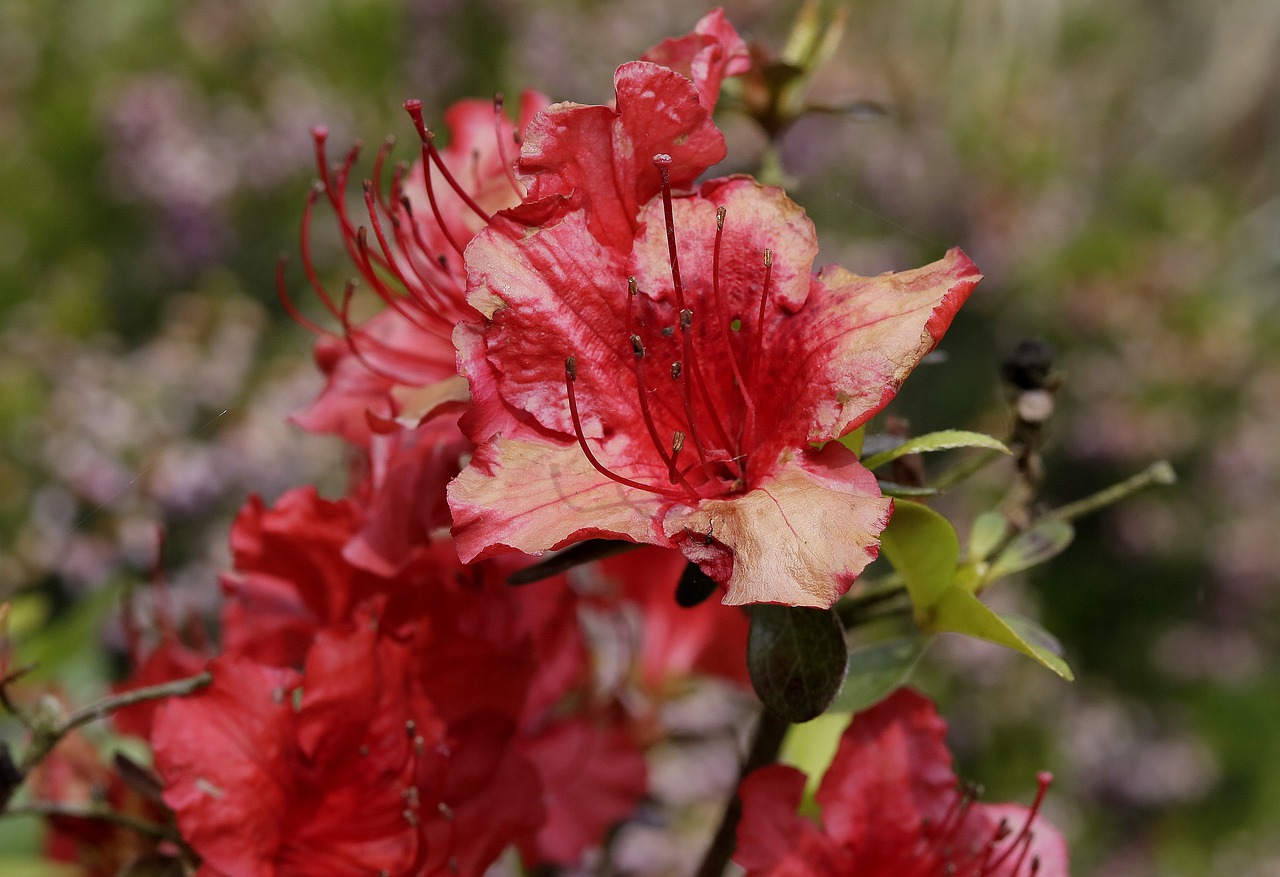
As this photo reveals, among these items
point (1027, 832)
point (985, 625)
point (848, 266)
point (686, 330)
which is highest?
point (686, 330)

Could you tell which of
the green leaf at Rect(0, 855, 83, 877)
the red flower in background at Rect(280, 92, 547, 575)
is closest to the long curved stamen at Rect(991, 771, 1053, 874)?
the red flower in background at Rect(280, 92, 547, 575)

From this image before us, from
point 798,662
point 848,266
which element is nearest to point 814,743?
point 798,662

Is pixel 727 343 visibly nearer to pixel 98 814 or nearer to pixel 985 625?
pixel 985 625

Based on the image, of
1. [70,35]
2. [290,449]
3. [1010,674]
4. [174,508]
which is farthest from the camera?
[70,35]

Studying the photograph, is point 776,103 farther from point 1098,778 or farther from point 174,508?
point 1098,778

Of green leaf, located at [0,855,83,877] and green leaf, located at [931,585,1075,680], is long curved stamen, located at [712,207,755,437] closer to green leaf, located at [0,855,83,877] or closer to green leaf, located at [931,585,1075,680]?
green leaf, located at [931,585,1075,680]

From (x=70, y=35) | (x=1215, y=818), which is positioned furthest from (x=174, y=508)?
(x=70, y=35)
